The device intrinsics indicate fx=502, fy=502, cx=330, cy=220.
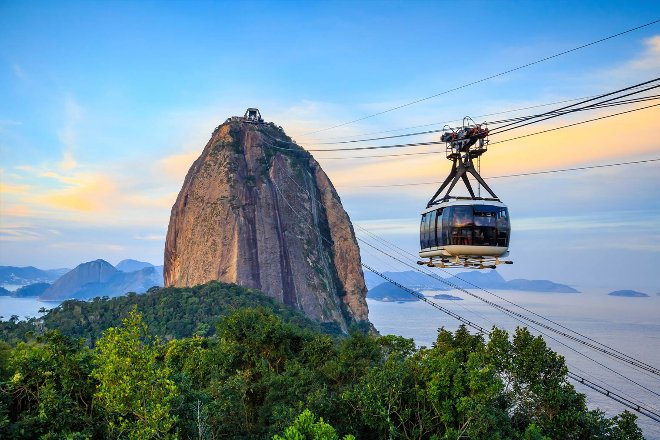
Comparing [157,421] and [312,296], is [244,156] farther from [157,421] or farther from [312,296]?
[157,421]

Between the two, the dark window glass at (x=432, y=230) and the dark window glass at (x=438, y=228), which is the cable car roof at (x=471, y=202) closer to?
the dark window glass at (x=438, y=228)

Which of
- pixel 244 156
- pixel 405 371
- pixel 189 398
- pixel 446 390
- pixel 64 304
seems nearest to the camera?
pixel 189 398

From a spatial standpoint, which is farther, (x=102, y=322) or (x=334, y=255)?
(x=334, y=255)

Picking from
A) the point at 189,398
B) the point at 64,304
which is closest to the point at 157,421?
the point at 189,398

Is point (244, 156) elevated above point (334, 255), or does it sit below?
above

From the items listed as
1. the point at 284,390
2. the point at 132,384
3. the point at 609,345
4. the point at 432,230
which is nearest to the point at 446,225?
the point at 432,230

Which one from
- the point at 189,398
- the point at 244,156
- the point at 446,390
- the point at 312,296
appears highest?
the point at 244,156

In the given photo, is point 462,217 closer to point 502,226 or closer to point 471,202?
point 471,202
